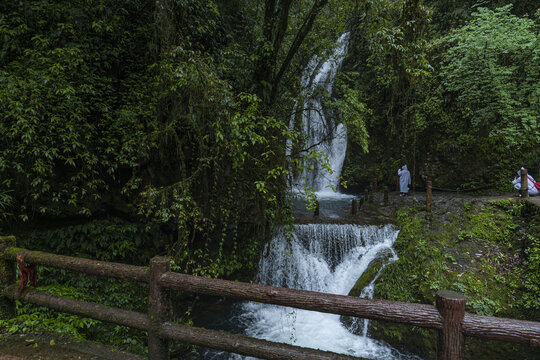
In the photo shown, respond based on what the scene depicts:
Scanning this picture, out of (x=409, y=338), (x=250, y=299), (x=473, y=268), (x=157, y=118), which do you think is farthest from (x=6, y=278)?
(x=473, y=268)

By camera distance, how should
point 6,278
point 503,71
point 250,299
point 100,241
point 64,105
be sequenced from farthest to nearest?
point 503,71
point 100,241
point 64,105
point 6,278
point 250,299

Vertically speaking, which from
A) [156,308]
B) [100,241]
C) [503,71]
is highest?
[503,71]

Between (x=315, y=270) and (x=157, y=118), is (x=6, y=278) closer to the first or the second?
(x=157, y=118)

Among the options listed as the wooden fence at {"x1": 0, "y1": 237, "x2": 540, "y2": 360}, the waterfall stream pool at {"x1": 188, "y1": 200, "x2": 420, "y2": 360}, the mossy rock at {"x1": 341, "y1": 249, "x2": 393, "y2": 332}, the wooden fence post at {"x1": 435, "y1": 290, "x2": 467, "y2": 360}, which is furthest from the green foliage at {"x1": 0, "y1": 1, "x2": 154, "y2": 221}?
the mossy rock at {"x1": 341, "y1": 249, "x2": 393, "y2": 332}

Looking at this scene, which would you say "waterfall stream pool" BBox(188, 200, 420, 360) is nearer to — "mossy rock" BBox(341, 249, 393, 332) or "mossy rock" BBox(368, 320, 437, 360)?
"mossy rock" BBox(341, 249, 393, 332)

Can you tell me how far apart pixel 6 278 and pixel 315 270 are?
268 inches

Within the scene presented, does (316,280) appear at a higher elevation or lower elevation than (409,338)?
higher

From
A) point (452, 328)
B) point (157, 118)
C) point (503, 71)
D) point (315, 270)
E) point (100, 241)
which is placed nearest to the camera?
point (452, 328)

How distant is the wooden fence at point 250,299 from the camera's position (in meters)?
2.10

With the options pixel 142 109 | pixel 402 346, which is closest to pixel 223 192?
pixel 142 109

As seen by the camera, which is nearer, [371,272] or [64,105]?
[64,105]

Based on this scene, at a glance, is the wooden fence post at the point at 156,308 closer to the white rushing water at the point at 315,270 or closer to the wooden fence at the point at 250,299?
the wooden fence at the point at 250,299

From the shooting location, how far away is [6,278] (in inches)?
129

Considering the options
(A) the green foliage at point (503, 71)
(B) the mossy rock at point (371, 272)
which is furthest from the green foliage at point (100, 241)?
(A) the green foliage at point (503, 71)
